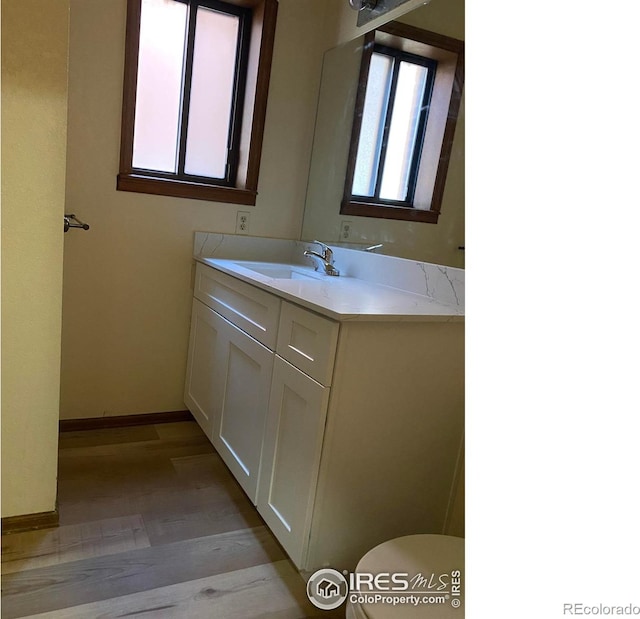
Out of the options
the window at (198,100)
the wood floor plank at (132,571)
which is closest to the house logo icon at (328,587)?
the wood floor plank at (132,571)

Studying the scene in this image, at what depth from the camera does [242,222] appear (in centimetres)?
245

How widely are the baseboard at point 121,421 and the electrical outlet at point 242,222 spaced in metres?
0.99

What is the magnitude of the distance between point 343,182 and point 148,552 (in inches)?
66.8

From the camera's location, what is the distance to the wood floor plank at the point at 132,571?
1360 mm

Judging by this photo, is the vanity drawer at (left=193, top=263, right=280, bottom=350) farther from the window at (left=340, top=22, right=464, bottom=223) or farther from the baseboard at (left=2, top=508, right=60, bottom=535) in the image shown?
the baseboard at (left=2, top=508, right=60, bottom=535)

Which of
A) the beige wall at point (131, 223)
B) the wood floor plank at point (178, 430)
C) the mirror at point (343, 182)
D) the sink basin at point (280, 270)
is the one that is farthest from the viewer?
the wood floor plank at point (178, 430)

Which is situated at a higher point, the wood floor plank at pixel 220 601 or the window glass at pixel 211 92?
the window glass at pixel 211 92

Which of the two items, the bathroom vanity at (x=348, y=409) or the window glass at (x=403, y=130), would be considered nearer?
the bathroom vanity at (x=348, y=409)

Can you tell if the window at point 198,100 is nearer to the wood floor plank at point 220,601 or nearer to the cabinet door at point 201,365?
the cabinet door at point 201,365

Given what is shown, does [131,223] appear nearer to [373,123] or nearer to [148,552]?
[373,123]
